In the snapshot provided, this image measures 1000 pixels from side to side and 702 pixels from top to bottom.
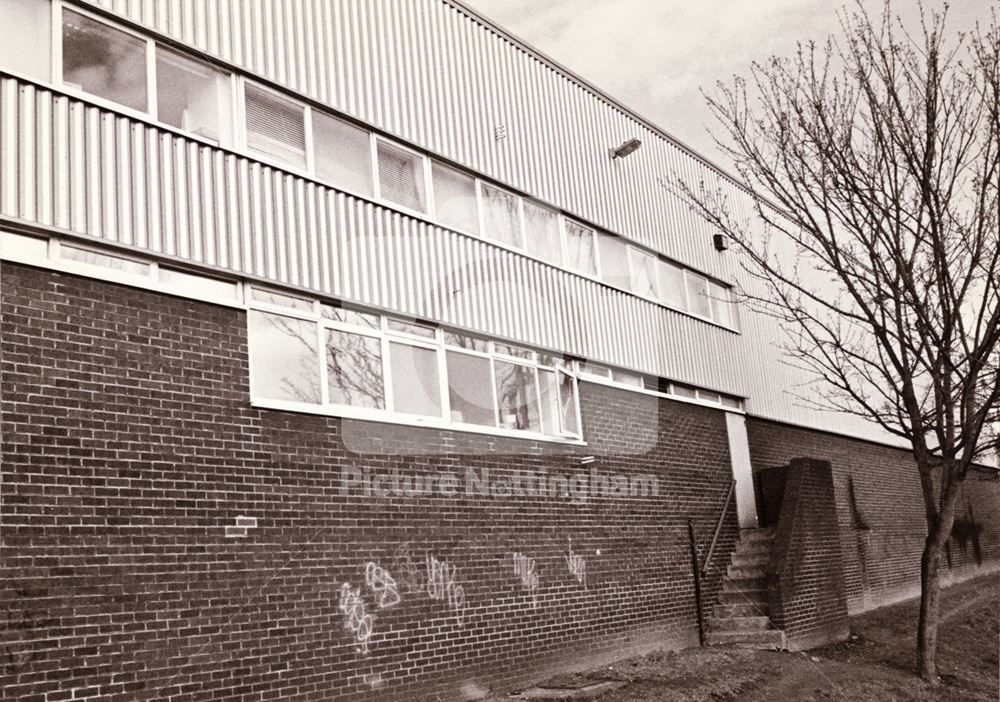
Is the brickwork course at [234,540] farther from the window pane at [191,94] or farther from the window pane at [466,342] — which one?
the window pane at [191,94]

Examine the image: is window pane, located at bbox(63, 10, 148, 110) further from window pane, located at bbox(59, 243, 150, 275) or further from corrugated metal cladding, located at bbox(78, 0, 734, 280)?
window pane, located at bbox(59, 243, 150, 275)

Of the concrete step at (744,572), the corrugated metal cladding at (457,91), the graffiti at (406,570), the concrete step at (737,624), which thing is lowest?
the concrete step at (737,624)

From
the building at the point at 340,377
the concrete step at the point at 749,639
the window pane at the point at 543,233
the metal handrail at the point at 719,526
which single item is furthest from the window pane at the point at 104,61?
the concrete step at the point at 749,639

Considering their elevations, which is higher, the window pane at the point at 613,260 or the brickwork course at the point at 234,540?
the window pane at the point at 613,260

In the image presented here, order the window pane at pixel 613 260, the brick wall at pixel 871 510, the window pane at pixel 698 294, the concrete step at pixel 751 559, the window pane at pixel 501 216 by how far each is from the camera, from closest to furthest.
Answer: the window pane at pixel 501 216 < the window pane at pixel 613 260 < the concrete step at pixel 751 559 < the window pane at pixel 698 294 < the brick wall at pixel 871 510

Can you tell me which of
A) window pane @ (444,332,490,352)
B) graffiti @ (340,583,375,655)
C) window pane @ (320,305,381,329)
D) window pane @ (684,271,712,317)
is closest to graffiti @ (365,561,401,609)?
graffiti @ (340,583,375,655)

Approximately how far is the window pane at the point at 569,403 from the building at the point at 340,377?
0.18 metres

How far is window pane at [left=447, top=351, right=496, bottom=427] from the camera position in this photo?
10639 mm

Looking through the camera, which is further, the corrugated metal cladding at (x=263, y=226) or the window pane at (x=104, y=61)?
the window pane at (x=104, y=61)

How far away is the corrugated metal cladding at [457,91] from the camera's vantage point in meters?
9.27

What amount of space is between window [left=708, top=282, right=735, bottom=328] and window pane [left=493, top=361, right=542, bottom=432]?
6155 millimetres

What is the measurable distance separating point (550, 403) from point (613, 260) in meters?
3.24

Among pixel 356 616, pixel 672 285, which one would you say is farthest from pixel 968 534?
pixel 356 616

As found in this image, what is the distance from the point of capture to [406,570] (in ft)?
30.7
